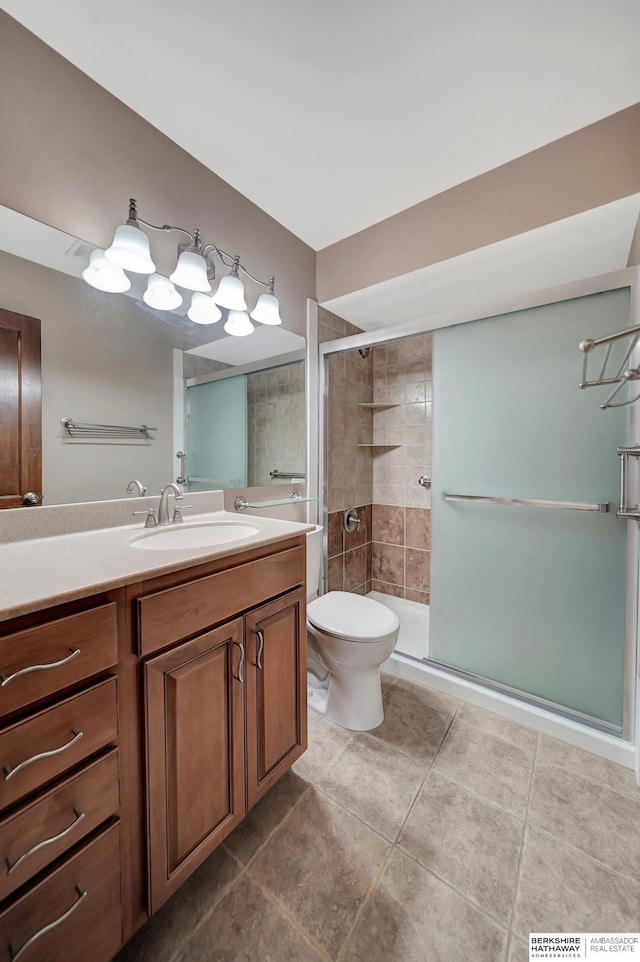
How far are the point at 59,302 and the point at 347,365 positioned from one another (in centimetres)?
172

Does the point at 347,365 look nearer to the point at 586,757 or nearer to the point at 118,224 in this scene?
the point at 118,224

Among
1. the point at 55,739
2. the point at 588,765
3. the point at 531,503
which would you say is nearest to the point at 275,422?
the point at 531,503

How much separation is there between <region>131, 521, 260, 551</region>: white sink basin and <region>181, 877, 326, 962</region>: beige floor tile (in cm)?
95

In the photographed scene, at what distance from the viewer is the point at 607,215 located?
1376 millimetres

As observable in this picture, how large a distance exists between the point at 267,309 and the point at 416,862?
2168 mm

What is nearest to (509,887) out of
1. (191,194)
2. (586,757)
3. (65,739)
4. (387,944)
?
(387,944)

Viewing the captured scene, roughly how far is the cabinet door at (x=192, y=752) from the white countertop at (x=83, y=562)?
21 centimetres

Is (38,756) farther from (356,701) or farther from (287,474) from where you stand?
(287,474)

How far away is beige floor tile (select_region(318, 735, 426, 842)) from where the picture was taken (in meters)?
1.16

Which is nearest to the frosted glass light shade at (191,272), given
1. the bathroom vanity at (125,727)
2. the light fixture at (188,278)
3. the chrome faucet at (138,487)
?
the light fixture at (188,278)

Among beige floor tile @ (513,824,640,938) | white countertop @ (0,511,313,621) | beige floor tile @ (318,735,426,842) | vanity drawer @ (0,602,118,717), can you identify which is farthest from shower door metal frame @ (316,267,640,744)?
vanity drawer @ (0,602,118,717)

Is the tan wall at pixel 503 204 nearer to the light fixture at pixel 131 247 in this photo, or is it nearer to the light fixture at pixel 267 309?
the light fixture at pixel 267 309

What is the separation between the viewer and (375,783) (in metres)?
1.28

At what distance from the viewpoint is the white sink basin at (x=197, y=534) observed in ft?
3.80
